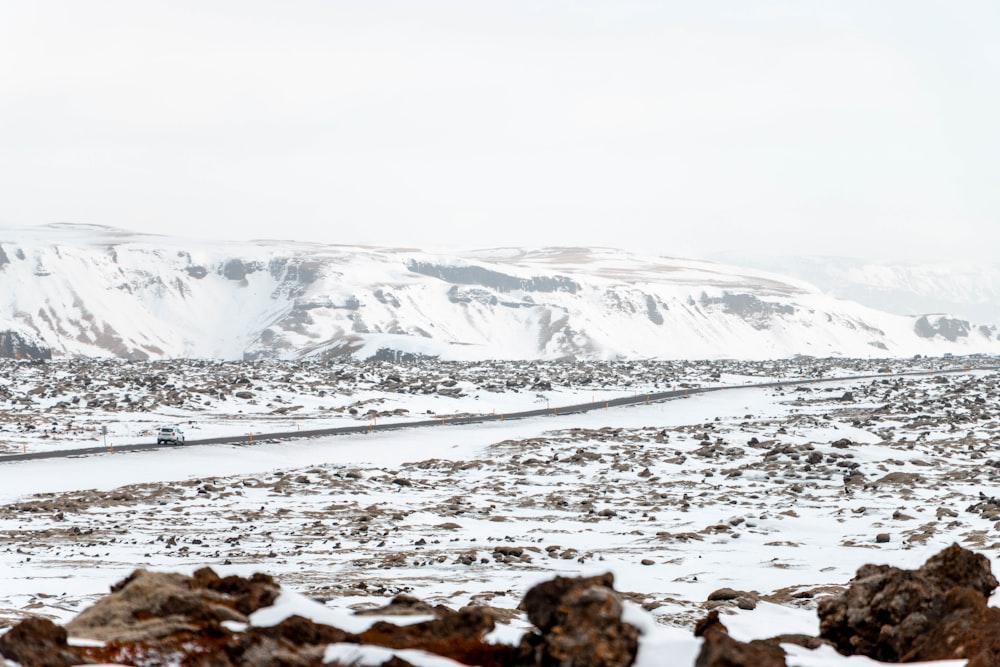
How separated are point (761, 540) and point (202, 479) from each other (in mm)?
22087

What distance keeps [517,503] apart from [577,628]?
21484 mm

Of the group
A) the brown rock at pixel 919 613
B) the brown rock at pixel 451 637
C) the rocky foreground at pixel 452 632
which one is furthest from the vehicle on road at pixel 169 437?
the brown rock at pixel 919 613

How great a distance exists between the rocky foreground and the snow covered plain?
1.42 feet

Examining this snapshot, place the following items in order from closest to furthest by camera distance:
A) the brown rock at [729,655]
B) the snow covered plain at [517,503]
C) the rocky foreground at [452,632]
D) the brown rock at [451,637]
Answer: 1. the brown rock at [729,655]
2. the rocky foreground at [452,632]
3. the brown rock at [451,637]
4. the snow covered plain at [517,503]

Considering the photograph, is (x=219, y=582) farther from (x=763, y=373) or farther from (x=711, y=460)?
(x=763, y=373)

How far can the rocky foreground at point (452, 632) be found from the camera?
22.2 ft

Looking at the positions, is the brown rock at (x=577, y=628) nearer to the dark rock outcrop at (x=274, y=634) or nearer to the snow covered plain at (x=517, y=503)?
the dark rock outcrop at (x=274, y=634)

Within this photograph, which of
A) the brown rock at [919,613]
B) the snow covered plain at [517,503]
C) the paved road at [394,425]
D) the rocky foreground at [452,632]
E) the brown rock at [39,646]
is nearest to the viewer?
the brown rock at [39,646]

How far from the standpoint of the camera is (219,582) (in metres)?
8.45

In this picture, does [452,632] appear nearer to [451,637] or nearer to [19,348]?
[451,637]

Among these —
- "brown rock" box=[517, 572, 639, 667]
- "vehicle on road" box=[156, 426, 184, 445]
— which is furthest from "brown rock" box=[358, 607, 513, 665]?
"vehicle on road" box=[156, 426, 184, 445]

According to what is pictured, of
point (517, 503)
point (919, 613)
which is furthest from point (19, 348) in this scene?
point (919, 613)

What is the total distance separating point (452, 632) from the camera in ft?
24.3

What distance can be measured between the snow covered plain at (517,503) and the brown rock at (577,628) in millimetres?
302
